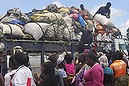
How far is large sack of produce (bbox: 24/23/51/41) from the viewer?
21.9ft

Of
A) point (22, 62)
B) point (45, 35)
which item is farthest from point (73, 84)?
point (22, 62)

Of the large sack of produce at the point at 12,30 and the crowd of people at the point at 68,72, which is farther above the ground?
the large sack of produce at the point at 12,30

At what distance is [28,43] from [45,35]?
22.6 inches

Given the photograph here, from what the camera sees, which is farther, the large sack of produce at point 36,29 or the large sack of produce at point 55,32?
the large sack of produce at point 55,32

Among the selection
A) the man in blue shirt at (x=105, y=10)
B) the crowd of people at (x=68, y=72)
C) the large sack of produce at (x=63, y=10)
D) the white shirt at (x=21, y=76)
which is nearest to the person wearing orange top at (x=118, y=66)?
the crowd of people at (x=68, y=72)

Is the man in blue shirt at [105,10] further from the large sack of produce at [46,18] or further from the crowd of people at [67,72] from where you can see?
→ the crowd of people at [67,72]

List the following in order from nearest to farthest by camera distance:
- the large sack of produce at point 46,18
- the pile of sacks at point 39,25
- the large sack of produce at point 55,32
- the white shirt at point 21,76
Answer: the white shirt at point 21,76 < the pile of sacks at point 39,25 < the large sack of produce at point 55,32 < the large sack of produce at point 46,18

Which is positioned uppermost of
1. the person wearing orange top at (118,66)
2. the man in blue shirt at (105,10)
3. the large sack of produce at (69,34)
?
the man in blue shirt at (105,10)

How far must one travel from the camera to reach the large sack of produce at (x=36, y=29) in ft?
21.9

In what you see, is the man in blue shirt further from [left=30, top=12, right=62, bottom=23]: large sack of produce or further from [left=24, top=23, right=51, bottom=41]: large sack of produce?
[left=24, top=23, right=51, bottom=41]: large sack of produce

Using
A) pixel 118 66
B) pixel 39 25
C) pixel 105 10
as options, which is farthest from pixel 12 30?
pixel 105 10

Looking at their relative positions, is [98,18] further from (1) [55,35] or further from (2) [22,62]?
(2) [22,62]

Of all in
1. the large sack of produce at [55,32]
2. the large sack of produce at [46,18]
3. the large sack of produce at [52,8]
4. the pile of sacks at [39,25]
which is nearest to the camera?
the pile of sacks at [39,25]

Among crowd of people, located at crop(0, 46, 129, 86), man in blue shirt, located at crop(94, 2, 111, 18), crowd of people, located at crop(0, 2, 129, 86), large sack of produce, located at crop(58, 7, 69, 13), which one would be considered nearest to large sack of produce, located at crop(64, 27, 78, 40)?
crowd of people, located at crop(0, 2, 129, 86)
